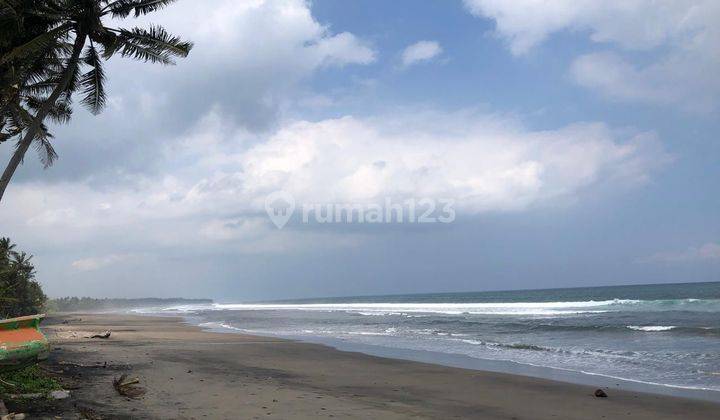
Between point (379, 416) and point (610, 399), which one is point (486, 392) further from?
point (379, 416)

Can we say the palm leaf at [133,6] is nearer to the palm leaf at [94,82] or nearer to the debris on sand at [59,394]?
the palm leaf at [94,82]

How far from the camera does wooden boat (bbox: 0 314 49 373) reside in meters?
6.55

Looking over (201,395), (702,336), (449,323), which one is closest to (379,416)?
(201,395)

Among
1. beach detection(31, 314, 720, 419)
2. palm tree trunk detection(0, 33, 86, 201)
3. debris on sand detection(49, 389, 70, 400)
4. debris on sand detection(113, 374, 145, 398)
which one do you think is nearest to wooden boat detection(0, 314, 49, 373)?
beach detection(31, 314, 720, 419)

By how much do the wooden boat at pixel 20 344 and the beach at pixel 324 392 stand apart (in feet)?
2.86

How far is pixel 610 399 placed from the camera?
9945mm

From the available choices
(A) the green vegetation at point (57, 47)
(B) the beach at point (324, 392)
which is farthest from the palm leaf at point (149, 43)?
(B) the beach at point (324, 392)

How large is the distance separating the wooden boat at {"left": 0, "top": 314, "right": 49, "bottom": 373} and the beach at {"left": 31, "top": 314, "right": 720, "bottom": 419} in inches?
34.3

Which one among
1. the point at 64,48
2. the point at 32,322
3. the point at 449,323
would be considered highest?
the point at 64,48

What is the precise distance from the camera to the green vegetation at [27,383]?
7594 millimetres

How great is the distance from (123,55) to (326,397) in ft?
32.0

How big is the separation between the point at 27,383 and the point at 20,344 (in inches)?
74.0

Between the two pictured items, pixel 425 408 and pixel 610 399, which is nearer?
pixel 425 408

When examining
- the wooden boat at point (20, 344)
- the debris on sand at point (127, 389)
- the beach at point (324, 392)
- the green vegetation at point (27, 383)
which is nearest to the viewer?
the wooden boat at point (20, 344)
